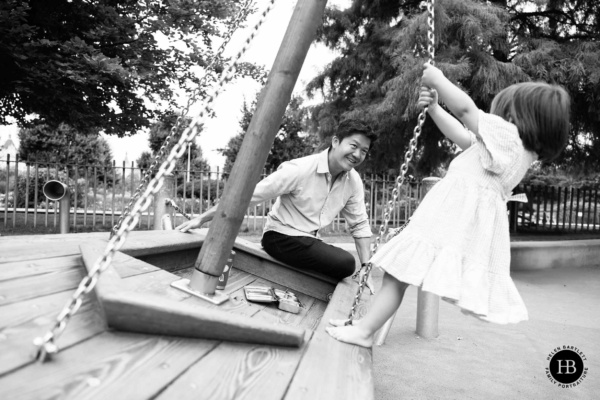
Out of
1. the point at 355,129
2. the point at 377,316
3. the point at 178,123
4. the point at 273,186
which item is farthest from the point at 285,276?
the point at 377,316

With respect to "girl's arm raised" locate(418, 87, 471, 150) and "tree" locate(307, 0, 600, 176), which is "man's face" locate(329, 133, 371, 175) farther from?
"tree" locate(307, 0, 600, 176)

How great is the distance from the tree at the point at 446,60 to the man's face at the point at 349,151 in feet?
13.2

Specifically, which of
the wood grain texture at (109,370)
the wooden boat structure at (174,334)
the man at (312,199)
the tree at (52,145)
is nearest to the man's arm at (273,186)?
the man at (312,199)

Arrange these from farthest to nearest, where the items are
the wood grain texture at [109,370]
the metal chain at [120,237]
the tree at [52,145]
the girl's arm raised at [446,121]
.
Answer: the tree at [52,145], the girl's arm raised at [446,121], the metal chain at [120,237], the wood grain texture at [109,370]

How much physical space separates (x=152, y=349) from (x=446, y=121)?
140 cm

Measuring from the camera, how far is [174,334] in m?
1.12

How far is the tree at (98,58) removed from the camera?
6152 mm

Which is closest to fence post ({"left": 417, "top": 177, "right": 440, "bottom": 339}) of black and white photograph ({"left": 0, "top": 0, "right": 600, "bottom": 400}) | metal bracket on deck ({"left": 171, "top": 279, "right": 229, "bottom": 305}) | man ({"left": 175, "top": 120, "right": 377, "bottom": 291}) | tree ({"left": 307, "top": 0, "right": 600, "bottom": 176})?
black and white photograph ({"left": 0, "top": 0, "right": 600, "bottom": 400})

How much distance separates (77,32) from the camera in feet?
23.0

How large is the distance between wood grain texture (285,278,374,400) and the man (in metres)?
1.17

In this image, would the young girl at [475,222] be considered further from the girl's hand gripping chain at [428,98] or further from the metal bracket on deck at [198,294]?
the metal bracket on deck at [198,294]

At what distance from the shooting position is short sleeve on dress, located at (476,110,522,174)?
5.31 feet

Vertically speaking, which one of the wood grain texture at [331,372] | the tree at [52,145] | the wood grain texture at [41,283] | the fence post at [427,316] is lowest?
the fence post at [427,316]

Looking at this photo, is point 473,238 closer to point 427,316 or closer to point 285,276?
point 285,276
